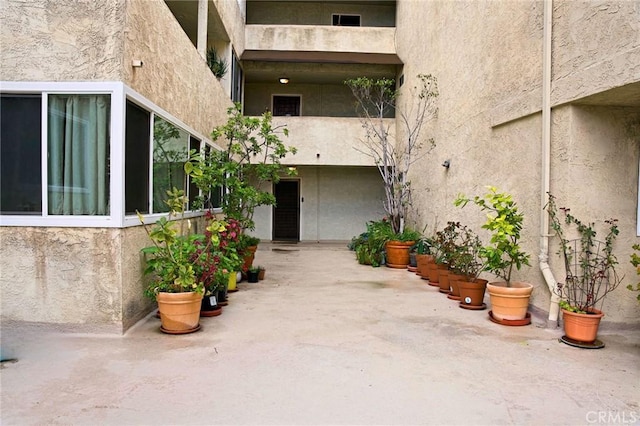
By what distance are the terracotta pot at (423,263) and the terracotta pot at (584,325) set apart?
150 inches

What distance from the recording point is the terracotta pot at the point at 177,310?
15.6 ft

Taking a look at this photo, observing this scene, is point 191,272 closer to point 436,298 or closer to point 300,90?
point 436,298

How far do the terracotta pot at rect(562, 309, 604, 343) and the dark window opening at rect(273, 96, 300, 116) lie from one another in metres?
12.8

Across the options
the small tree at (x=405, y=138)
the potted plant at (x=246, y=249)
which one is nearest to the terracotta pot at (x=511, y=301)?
the potted plant at (x=246, y=249)

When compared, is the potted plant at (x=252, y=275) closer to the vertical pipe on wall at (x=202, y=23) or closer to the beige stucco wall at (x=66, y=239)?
the beige stucco wall at (x=66, y=239)

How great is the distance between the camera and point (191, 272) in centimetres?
488

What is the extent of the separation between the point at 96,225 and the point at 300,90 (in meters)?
12.3

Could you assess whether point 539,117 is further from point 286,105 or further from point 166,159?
point 286,105

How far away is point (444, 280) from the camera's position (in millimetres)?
7336

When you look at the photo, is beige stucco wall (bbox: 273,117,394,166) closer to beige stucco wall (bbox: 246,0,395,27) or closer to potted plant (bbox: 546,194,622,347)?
beige stucco wall (bbox: 246,0,395,27)

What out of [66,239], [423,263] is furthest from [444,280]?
[66,239]

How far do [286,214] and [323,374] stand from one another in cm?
1240

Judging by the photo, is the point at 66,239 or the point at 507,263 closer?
the point at 66,239

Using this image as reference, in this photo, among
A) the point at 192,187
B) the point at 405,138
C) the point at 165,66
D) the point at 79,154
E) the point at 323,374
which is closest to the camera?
the point at 323,374
